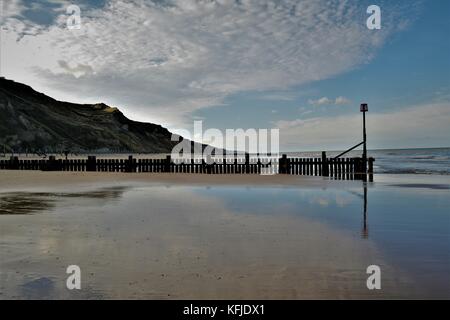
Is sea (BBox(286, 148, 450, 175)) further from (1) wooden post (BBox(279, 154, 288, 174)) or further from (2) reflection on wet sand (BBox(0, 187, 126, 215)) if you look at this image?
(2) reflection on wet sand (BBox(0, 187, 126, 215))

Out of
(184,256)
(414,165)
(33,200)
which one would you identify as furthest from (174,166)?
(414,165)

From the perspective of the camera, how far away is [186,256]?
6328mm

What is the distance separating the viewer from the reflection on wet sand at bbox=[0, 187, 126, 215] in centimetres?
1137

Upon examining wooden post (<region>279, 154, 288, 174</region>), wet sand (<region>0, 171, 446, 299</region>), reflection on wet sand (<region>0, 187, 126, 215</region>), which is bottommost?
wet sand (<region>0, 171, 446, 299</region>)

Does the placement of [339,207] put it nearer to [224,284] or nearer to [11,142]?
[224,284]

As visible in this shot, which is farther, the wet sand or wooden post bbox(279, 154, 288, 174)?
wooden post bbox(279, 154, 288, 174)

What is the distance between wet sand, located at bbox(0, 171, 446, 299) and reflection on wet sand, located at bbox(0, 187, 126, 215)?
1.13ft

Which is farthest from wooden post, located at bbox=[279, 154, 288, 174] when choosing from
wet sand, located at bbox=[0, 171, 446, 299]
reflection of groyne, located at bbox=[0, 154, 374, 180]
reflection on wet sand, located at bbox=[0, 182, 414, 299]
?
reflection on wet sand, located at bbox=[0, 182, 414, 299]

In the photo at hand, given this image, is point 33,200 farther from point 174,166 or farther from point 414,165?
point 414,165

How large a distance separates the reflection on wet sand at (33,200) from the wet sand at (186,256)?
0.35 meters

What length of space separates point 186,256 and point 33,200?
9.79m

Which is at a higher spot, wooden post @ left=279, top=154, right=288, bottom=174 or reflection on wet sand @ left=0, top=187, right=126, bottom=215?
wooden post @ left=279, top=154, right=288, bottom=174

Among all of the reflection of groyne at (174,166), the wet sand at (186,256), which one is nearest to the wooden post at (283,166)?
the reflection of groyne at (174,166)
